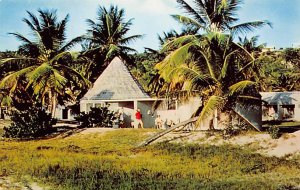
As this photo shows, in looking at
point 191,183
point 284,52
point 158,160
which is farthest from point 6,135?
point 284,52

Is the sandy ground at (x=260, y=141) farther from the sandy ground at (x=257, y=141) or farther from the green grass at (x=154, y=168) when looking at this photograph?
the green grass at (x=154, y=168)

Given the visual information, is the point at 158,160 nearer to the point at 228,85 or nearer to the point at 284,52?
the point at 228,85

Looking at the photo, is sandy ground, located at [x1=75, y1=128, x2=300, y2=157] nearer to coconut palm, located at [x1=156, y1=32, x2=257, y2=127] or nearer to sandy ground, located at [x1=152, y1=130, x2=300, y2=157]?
sandy ground, located at [x1=152, y1=130, x2=300, y2=157]

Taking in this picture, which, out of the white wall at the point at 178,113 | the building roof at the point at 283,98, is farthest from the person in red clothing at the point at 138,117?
the building roof at the point at 283,98

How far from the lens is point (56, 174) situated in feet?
39.7

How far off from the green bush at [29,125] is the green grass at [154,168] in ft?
22.4

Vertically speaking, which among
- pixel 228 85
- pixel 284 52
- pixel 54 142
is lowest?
pixel 54 142

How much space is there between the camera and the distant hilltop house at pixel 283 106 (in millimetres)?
42594

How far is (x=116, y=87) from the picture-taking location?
96.8 ft

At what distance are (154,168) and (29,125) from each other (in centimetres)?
1412

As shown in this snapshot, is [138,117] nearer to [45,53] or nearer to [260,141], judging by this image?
[45,53]

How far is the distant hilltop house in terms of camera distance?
42594 mm

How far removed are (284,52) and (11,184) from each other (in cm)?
5352

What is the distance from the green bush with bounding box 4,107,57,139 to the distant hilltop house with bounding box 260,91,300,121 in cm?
2438
